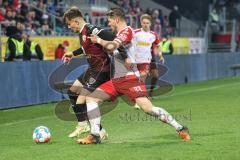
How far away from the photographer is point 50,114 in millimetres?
15570

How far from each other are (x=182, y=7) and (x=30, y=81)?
27655 millimetres

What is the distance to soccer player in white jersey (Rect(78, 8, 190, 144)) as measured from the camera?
990cm

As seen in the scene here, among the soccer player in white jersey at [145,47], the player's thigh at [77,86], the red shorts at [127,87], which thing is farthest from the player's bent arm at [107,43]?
the soccer player in white jersey at [145,47]

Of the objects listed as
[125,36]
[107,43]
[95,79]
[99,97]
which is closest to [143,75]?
[95,79]

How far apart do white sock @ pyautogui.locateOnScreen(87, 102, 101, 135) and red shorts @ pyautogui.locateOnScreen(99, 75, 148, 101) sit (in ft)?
0.95

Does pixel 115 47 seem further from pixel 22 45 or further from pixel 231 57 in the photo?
pixel 231 57

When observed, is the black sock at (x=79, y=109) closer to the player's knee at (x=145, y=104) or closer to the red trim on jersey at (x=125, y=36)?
the player's knee at (x=145, y=104)

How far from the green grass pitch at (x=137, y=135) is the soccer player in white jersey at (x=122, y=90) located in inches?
11.0

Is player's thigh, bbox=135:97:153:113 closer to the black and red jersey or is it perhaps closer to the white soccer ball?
the black and red jersey

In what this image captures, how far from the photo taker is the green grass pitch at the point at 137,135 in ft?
29.7

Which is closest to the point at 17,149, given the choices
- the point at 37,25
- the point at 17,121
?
the point at 17,121

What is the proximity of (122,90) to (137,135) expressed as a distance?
4.56 ft

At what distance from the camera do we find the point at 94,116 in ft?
33.2

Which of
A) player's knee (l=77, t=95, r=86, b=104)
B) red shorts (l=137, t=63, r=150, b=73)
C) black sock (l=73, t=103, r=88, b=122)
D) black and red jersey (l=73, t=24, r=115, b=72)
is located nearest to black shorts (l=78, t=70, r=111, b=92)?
black and red jersey (l=73, t=24, r=115, b=72)
